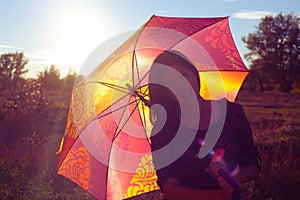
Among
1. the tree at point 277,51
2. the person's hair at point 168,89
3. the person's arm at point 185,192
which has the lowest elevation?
the person's arm at point 185,192

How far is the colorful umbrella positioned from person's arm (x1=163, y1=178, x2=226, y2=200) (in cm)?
115

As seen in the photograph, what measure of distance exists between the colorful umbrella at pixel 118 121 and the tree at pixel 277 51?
51495 millimetres

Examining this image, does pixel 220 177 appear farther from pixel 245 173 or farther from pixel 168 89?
pixel 168 89

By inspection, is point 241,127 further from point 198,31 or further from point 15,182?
point 15,182

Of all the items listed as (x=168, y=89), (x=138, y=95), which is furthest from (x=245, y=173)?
(x=138, y=95)

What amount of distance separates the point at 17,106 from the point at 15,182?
6245 mm

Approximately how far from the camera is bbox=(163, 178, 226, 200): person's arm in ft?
7.94

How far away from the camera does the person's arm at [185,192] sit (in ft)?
7.94

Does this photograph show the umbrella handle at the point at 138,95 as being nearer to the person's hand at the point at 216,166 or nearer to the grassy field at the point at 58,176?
the person's hand at the point at 216,166

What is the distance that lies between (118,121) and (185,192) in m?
1.39

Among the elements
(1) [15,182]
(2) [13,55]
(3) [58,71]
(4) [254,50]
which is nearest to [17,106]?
(1) [15,182]

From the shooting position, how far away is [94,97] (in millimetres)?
3693

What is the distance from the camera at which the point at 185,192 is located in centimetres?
246

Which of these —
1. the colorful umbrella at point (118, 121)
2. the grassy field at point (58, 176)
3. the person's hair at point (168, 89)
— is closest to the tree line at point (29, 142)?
A: the grassy field at point (58, 176)
